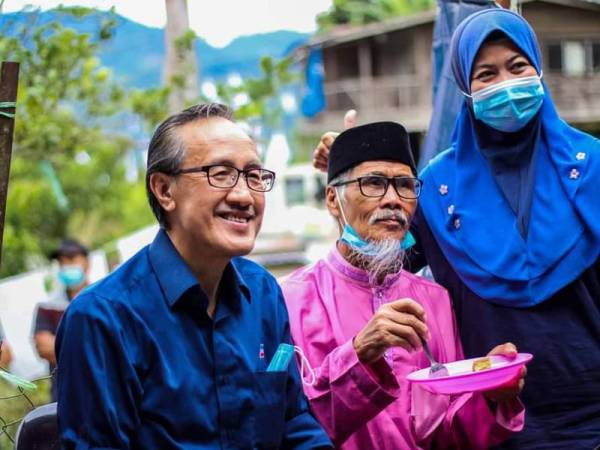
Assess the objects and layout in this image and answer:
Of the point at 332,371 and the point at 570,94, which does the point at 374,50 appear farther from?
the point at 332,371

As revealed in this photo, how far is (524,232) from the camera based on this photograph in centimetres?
353

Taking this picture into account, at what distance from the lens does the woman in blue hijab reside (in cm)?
346

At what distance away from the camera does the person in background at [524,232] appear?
346cm

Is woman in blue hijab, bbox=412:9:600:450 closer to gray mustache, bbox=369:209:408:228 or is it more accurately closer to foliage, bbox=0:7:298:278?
gray mustache, bbox=369:209:408:228

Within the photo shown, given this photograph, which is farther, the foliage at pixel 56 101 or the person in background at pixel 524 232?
the foliage at pixel 56 101

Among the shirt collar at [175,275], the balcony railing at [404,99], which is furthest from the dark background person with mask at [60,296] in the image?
the balcony railing at [404,99]

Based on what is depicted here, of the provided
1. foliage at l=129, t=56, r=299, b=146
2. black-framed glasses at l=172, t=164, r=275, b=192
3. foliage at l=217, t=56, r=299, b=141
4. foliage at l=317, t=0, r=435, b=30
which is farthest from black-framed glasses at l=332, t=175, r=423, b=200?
foliage at l=317, t=0, r=435, b=30

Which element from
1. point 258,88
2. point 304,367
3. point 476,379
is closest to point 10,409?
point 258,88

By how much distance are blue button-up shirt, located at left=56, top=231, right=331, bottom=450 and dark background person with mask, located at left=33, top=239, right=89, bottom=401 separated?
12.7 ft

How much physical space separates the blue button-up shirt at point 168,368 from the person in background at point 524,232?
0.85 metres

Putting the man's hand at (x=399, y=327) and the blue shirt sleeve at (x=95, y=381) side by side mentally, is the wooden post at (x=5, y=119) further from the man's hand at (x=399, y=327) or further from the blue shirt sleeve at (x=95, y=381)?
the man's hand at (x=399, y=327)

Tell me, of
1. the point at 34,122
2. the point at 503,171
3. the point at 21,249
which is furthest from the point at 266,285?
the point at 21,249

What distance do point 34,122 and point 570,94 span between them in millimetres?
19820

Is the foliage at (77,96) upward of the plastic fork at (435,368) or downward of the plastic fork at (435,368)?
upward
